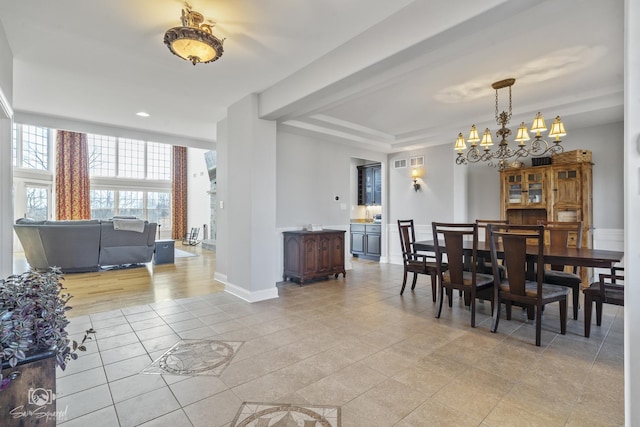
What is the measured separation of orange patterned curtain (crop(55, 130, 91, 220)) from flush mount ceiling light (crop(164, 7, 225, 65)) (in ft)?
34.0

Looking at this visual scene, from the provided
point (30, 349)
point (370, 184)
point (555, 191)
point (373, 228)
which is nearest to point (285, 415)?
point (30, 349)

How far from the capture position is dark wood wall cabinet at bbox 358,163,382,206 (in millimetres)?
8203

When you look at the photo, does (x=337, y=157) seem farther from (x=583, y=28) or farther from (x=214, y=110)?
(x=583, y=28)

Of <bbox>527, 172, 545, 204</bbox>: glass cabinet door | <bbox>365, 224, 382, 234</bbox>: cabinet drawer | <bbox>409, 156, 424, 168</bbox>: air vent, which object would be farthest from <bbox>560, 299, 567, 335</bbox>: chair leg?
<bbox>365, 224, 382, 234</bbox>: cabinet drawer

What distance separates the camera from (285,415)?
5.68 ft

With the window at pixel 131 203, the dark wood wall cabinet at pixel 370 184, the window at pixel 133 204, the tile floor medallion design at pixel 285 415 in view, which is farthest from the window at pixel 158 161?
the tile floor medallion design at pixel 285 415

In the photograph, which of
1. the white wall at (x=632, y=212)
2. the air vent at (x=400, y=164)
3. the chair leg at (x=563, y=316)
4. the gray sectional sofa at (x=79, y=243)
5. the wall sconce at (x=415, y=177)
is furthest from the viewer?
the air vent at (x=400, y=164)

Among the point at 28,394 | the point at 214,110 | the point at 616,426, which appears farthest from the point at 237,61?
the point at 616,426

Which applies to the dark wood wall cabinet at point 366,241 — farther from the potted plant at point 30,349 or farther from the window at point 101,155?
the window at point 101,155

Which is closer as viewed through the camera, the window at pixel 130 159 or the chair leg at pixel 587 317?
the chair leg at pixel 587 317

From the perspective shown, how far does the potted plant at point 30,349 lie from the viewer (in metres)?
1.18

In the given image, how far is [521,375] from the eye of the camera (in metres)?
2.18

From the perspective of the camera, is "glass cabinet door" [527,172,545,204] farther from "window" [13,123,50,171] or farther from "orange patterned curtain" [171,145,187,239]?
"window" [13,123,50,171]

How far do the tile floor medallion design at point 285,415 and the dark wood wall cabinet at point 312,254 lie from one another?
2986 millimetres
